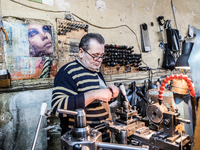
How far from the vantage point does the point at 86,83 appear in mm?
1421

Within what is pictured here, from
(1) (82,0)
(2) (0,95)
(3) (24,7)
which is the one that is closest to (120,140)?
(2) (0,95)

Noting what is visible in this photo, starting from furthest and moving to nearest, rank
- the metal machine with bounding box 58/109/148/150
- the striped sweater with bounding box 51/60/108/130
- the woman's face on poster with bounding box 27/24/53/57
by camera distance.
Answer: the woman's face on poster with bounding box 27/24/53/57, the striped sweater with bounding box 51/60/108/130, the metal machine with bounding box 58/109/148/150

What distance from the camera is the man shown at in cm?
118

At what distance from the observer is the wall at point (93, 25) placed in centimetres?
189

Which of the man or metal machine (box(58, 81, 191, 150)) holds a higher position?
the man

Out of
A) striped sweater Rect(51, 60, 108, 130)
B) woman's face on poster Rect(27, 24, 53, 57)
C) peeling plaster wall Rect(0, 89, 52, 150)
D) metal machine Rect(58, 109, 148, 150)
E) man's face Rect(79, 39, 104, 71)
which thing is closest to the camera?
metal machine Rect(58, 109, 148, 150)

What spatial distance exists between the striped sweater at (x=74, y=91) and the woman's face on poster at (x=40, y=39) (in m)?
0.89

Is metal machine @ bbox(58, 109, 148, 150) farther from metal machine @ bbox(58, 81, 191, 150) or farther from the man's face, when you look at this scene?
the man's face

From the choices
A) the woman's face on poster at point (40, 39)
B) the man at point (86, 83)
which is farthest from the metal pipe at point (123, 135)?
the woman's face on poster at point (40, 39)

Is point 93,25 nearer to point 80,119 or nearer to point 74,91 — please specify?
point 74,91

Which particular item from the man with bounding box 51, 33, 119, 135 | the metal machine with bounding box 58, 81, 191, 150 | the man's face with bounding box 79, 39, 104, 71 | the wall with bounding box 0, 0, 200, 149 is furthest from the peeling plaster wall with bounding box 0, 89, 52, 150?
the metal machine with bounding box 58, 81, 191, 150

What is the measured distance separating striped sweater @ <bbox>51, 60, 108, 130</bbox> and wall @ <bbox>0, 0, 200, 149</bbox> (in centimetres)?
90

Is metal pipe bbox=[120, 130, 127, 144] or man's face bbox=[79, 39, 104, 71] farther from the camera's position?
man's face bbox=[79, 39, 104, 71]

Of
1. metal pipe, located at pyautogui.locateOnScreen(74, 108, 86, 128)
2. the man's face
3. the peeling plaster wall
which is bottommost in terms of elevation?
the peeling plaster wall
